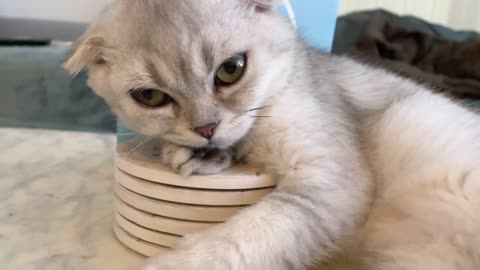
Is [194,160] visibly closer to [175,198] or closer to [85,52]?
[175,198]

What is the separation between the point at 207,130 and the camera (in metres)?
1.09

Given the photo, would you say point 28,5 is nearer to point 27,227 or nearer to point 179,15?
point 27,227

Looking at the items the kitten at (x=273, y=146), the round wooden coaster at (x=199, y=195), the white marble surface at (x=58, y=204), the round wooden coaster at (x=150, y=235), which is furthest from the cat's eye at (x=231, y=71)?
the white marble surface at (x=58, y=204)

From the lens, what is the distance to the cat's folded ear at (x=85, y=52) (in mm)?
1200

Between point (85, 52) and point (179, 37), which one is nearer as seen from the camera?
point (179, 37)

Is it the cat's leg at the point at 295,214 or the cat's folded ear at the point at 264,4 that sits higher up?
the cat's folded ear at the point at 264,4

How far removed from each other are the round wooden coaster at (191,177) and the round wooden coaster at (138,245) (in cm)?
16

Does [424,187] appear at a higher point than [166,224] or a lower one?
higher

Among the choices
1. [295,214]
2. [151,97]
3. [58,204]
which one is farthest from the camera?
[58,204]

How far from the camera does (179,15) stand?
1113 mm

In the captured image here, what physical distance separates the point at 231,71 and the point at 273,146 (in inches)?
7.8

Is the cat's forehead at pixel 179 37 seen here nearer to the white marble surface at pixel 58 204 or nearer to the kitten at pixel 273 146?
the kitten at pixel 273 146

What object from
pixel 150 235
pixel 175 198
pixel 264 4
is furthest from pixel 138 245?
pixel 264 4

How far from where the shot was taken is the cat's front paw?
1.12 meters
